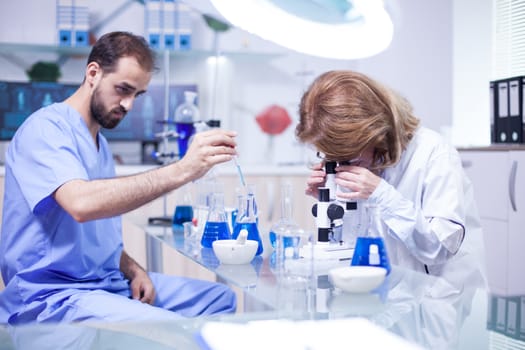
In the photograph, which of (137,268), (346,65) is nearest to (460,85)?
(346,65)

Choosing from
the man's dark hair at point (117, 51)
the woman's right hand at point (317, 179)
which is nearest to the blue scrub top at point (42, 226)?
the man's dark hair at point (117, 51)

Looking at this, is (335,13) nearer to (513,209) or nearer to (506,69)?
(513,209)

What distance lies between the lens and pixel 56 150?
180 cm

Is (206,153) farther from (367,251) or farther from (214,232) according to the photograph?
(367,251)

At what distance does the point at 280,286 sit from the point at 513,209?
2.27 meters

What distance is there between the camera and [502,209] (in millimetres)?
3287

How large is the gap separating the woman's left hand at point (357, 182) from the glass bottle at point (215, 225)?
12.9 inches

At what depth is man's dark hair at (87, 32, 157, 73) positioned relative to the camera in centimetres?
212

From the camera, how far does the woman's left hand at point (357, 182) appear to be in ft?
5.71

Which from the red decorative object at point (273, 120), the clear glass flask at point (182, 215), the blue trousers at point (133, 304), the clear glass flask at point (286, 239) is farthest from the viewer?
the red decorative object at point (273, 120)

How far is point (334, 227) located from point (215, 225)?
0.36 m

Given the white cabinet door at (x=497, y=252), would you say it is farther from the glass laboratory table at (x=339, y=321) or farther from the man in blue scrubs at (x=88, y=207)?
the glass laboratory table at (x=339, y=321)

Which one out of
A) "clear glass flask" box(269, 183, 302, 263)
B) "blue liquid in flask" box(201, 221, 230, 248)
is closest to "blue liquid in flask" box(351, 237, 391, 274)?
"clear glass flask" box(269, 183, 302, 263)

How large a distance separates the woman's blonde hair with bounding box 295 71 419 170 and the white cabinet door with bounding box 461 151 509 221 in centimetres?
163
